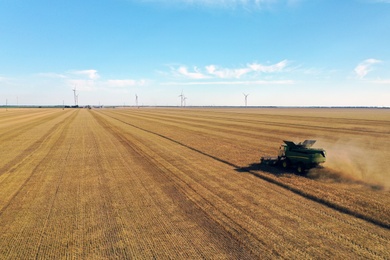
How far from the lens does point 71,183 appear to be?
13219 mm

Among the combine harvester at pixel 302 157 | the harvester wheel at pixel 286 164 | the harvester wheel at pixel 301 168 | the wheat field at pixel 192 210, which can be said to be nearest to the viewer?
the wheat field at pixel 192 210

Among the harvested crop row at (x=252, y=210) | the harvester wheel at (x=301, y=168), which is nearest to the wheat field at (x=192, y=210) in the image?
the harvested crop row at (x=252, y=210)

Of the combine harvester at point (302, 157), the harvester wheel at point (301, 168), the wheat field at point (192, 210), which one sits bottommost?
the wheat field at point (192, 210)

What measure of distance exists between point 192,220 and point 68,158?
13700mm

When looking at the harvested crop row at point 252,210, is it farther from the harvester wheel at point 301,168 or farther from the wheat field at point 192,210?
the harvester wheel at point 301,168

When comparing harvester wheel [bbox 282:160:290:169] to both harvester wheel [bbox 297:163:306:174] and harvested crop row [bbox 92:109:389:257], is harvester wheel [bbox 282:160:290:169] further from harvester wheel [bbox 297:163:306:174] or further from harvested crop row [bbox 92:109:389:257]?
harvested crop row [bbox 92:109:389:257]

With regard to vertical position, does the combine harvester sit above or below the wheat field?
above

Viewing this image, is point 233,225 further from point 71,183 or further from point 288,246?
point 71,183

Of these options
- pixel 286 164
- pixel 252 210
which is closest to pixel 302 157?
pixel 286 164

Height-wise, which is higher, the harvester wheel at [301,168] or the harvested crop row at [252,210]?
the harvester wheel at [301,168]

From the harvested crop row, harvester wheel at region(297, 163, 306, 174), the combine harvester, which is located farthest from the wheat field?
the combine harvester

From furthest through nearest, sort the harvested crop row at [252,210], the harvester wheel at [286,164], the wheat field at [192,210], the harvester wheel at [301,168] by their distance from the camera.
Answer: the harvester wheel at [286,164] < the harvester wheel at [301,168] < the harvested crop row at [252,210] < the wheat field at [192,210]

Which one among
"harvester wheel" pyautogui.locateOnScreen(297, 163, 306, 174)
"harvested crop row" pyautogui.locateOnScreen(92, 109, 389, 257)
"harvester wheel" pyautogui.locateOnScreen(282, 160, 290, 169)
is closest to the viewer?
"harvested crop row" pyautogui.locateOnScreen(92, 109, 389, 257)

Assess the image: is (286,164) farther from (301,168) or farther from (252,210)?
(252,210)
